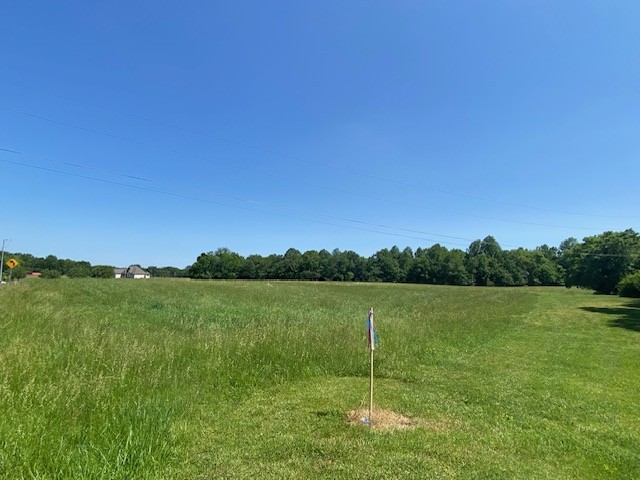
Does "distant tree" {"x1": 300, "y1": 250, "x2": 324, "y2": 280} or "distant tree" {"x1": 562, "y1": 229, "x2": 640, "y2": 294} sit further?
"distant tree" {"x1": 300, "y1": 250, "x2": 324, "y2": 280}

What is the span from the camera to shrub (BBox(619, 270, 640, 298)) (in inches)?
Answer: 1498

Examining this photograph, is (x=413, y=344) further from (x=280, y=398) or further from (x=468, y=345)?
(x=280, y=398)

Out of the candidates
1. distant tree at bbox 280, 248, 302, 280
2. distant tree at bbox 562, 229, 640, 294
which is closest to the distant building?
distant tree at bbox 280, 248, 302, 280

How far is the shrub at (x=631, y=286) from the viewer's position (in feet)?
125

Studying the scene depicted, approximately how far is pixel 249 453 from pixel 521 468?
3047 millimetres

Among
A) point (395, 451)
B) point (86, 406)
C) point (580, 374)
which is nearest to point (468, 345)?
point (580, 374)

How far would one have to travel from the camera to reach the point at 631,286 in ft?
130

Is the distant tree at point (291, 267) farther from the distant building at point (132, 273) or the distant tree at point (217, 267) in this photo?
the distant building at point (132, 273)

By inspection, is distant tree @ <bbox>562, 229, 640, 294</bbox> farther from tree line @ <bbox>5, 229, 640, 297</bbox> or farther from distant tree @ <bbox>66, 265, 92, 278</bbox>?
distant tree @ <bbox>66, 265, 92, 278</bbox>

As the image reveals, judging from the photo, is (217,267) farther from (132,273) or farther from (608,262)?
(608,262)

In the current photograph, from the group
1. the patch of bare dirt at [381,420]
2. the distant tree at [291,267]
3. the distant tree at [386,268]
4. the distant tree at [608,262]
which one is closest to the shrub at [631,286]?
the distant tree at [608,262]

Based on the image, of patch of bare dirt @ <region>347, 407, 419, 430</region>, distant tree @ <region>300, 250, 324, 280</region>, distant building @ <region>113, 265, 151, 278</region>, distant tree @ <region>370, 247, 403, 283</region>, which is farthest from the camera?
distant building @ <region>113, 265, 151, 278</region>

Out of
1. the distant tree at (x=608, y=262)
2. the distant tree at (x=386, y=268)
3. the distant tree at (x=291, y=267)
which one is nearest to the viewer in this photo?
the distant tree at (x=608, y=262)

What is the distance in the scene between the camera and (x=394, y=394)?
682 centimetres
